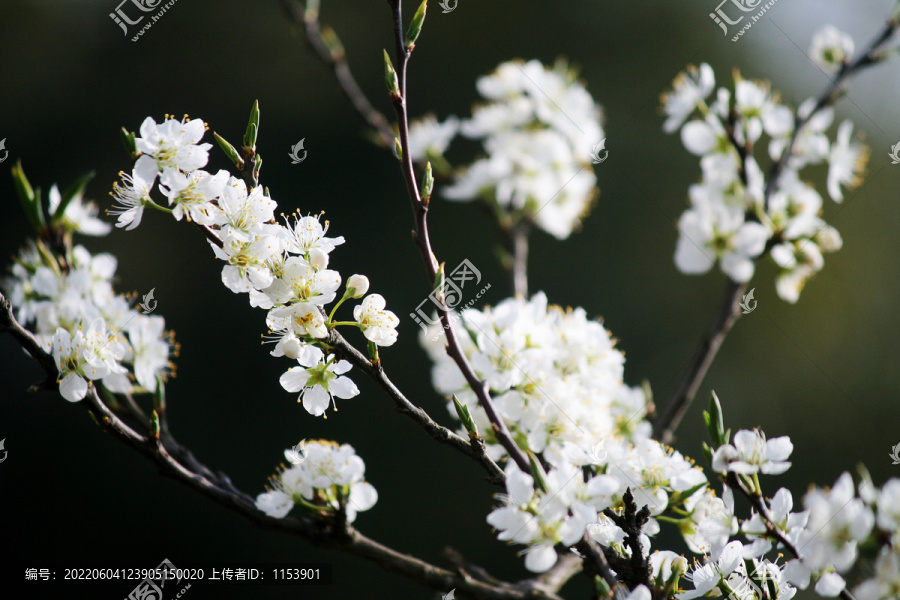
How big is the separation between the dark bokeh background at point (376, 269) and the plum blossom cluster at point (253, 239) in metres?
3.00

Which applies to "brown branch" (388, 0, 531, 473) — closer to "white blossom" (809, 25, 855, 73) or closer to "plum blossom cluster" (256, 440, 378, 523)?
"plum blossom cluster" (256, 440, 378, 523)

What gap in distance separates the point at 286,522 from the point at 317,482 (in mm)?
79

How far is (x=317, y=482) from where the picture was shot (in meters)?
1.06

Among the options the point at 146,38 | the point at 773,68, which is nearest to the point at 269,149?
the point at 146,38

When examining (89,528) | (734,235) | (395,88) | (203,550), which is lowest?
(89,528)

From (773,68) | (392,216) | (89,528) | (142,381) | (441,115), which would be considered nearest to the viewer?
(142,381)

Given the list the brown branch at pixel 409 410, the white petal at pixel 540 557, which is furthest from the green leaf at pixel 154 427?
the white petal at pixel 540 557

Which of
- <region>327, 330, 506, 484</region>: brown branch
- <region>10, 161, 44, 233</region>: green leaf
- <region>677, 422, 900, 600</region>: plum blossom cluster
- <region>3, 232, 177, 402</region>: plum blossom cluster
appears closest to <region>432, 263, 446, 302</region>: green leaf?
<region>327, 330, 506, 484</region>: brown branch

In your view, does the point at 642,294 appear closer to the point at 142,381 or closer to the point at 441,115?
the point at 441,115

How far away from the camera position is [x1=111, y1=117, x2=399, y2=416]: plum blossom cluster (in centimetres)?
86

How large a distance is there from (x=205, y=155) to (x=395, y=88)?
0.93 ft

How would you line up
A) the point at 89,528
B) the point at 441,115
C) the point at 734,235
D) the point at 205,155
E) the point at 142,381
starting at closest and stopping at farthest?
the point at 205,155, the point at 142,381, the point at 734,235, the point at 89,528, the point at 441,115

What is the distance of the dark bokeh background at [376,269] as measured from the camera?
4512 millimetres

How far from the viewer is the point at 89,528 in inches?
172
